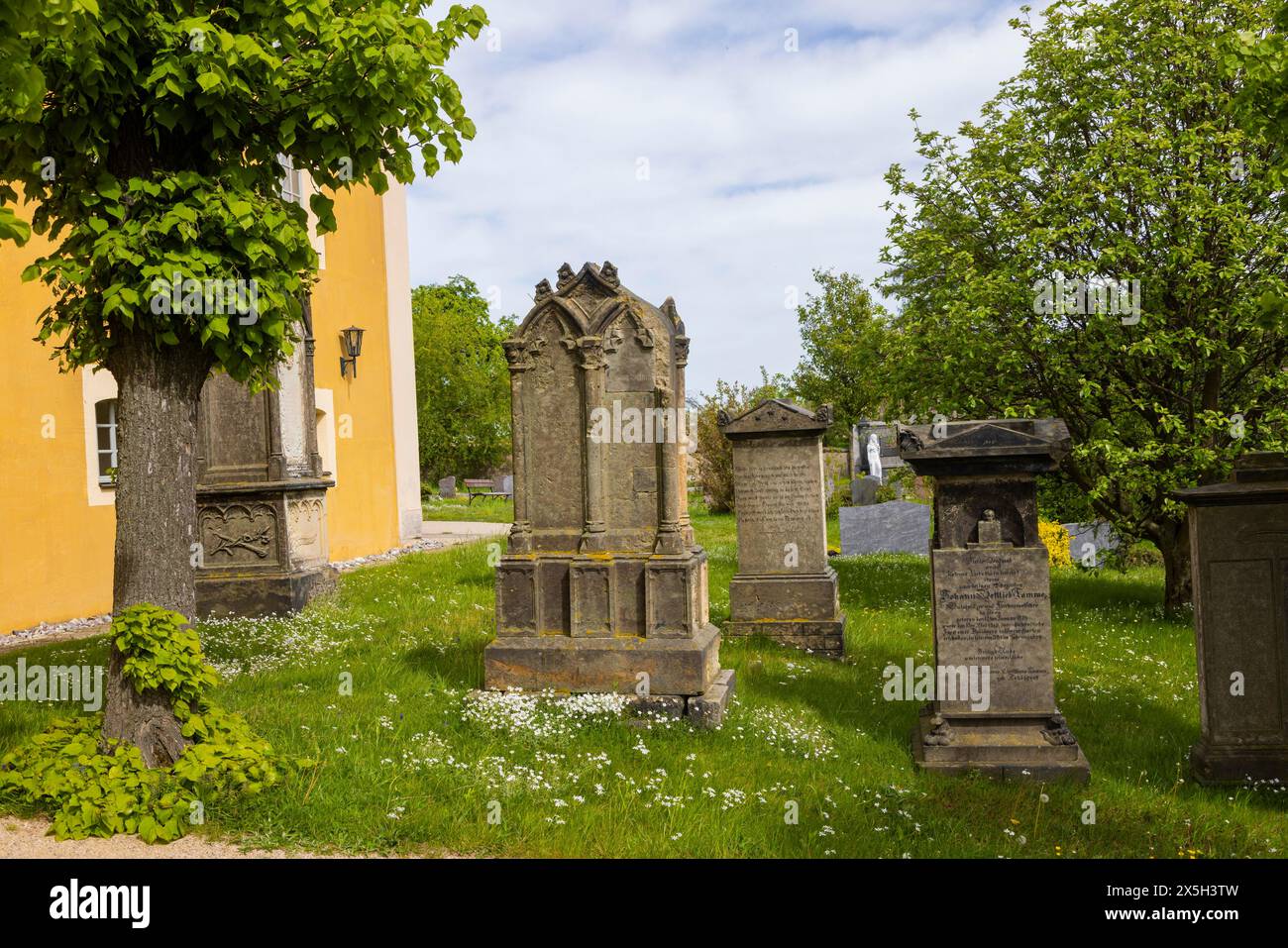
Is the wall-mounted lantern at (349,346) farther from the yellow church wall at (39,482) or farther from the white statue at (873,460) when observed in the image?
the white statue at (873,460)

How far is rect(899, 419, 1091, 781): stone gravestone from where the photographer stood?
6.59 metres

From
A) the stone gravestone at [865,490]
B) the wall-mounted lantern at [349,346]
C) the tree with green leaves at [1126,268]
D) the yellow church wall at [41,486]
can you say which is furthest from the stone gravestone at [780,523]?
Result: the stone gravestone at [865,490]

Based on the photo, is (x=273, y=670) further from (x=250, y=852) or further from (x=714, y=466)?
(x=714, y=466)

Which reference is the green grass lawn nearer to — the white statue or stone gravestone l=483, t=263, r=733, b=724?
stone gravestone l=483, t=263, r=733, b=724

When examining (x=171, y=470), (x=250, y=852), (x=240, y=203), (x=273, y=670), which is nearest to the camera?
(x=250, y=852)

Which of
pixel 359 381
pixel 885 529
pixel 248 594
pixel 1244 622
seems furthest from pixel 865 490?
pixel 1244 622

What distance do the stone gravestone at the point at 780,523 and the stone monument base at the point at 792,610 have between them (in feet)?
0.04

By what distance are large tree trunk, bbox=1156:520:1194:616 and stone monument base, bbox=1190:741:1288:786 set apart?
6299 mm

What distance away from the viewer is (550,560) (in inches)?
307

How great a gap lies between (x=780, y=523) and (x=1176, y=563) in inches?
224

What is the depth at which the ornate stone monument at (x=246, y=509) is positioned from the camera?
445 inches

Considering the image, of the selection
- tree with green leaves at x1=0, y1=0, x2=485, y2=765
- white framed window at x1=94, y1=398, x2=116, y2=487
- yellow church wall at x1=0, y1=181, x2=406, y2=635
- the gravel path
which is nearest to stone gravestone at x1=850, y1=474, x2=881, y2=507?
yellow church wall at x1=0, y1=181, x2=406, y2=635

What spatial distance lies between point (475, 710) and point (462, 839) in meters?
2.05

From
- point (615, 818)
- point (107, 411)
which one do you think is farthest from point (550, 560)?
point (107, 411)
